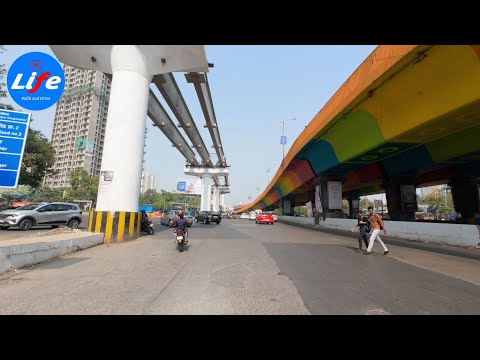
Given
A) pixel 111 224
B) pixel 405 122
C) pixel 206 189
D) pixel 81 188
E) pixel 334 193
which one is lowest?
pixel 111 224

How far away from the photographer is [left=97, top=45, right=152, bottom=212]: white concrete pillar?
11.9m

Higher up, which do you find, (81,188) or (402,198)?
(81,188)

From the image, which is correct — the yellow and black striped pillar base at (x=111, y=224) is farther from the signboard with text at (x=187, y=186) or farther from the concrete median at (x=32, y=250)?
the signboard with text at (x=187, y=186)

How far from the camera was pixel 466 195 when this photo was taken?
21516mm

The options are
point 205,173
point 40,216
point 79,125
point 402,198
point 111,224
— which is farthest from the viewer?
point 79,125

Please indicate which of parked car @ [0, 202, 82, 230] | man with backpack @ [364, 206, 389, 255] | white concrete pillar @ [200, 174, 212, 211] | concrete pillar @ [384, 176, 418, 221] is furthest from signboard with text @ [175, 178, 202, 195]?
man with backpack @ [364, 206, 389, 255]

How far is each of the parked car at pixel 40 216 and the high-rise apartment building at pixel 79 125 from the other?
383 feet

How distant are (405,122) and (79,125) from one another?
471 feet

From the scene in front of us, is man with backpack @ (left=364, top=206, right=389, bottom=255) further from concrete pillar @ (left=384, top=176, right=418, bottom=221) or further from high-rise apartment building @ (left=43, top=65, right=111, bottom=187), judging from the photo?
high-rise apartment building @ (left=43, top=65, right=111, bottom=187)

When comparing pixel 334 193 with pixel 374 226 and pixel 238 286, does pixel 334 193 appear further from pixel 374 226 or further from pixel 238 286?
pixel 238 286

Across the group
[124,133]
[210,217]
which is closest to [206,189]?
[210,217]

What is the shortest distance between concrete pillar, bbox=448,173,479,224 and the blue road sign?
2787 centimetres

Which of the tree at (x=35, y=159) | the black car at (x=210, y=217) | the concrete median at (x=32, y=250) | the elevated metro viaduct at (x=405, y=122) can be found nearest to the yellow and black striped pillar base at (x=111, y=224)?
the concrete median at (x=32, y=250)
